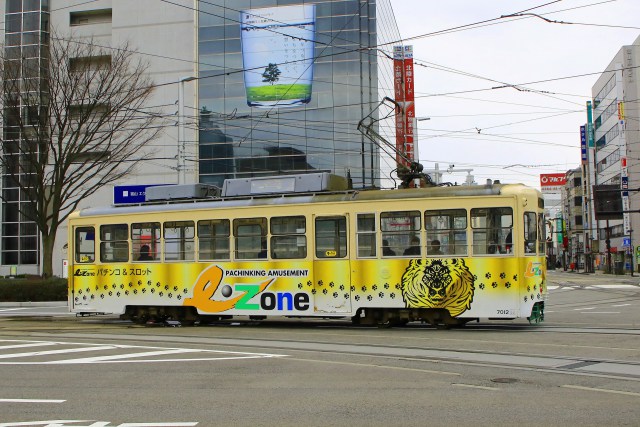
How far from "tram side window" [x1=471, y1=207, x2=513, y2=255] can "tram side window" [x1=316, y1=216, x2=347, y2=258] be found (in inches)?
106

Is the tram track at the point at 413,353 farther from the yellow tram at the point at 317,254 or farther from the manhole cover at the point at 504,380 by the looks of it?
the yellow tram at the point at 317,254

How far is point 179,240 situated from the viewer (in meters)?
16.5

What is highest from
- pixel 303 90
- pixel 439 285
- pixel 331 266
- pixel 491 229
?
pixel 303 90

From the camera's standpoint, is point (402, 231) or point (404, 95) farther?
point (404, 95)

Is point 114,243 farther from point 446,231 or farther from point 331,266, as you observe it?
point 446,231

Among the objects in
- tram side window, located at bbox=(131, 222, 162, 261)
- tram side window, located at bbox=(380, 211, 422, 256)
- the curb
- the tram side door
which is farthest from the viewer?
the curb

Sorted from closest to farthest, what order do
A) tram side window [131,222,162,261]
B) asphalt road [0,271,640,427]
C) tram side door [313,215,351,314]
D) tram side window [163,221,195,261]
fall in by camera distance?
asphalt road [0,271,640,427] → tram side door [313,215,351,314] → tram side window [163,221,195,261] → tram side window [131,222,162,261]

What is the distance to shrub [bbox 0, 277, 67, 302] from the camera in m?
26.8

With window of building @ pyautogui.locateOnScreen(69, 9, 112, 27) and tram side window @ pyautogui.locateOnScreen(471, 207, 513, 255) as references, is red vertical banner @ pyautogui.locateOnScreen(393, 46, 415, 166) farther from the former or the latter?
tram side window @ pyautogui.locateOnScreen(471, 207, 513, 255)

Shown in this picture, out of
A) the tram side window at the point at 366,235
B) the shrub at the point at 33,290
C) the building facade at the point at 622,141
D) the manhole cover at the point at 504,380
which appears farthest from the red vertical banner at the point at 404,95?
the manhole cover at the point at 504,380

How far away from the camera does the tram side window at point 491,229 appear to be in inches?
544

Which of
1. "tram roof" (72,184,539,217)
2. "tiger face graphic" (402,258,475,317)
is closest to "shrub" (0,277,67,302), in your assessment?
"tram roof" (72,184,539,217)

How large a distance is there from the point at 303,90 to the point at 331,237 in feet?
101

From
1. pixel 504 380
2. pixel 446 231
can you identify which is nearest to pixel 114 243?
pixel 446 231
